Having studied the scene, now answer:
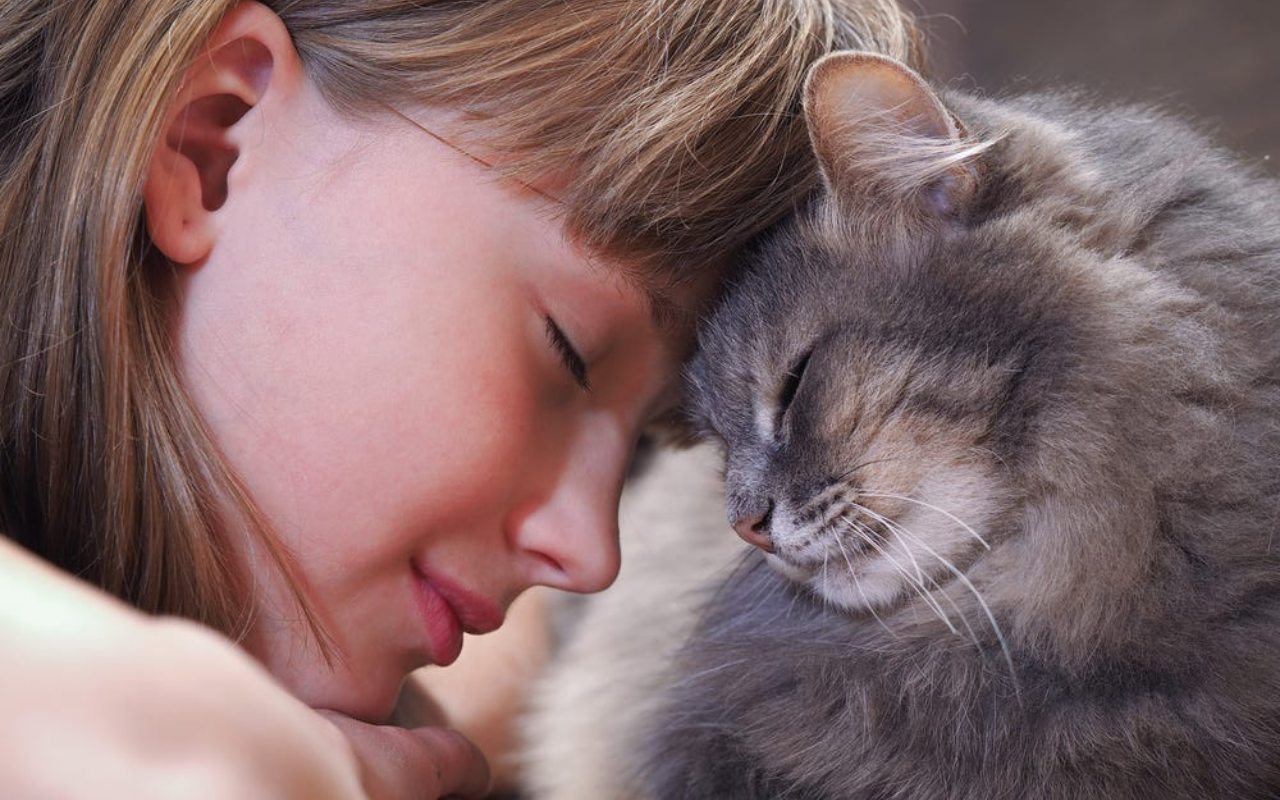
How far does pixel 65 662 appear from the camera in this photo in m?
0.53

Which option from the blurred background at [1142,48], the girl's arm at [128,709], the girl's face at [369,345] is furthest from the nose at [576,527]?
the blurred background at [1142,48]

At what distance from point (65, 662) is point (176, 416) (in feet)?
1.92

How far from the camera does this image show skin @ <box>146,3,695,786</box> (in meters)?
1.08

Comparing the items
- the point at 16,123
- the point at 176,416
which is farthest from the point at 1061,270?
the point at 16,123

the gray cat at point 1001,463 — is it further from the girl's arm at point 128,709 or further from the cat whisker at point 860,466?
the girl's arm at point 128,709

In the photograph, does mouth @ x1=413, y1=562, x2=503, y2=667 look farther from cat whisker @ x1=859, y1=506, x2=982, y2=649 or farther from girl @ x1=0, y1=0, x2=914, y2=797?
cat whisker @ x1=859, y1=506, x2=982, y2=649

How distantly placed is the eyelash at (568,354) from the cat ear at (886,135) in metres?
0.30

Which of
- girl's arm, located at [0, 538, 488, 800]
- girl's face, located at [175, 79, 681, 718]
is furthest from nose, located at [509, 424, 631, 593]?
girl's arm, located at [0, 538, 488, 800]

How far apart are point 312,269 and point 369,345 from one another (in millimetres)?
84

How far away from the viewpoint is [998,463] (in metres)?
1.11

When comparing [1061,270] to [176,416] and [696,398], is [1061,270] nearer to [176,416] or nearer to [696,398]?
[696,398]

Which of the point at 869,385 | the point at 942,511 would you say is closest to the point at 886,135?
the point at 869,385

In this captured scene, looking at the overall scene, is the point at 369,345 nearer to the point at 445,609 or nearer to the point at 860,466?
the point at 445,609

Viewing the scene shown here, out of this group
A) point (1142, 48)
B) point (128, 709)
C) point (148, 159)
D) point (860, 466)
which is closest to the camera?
point (128, 709)
